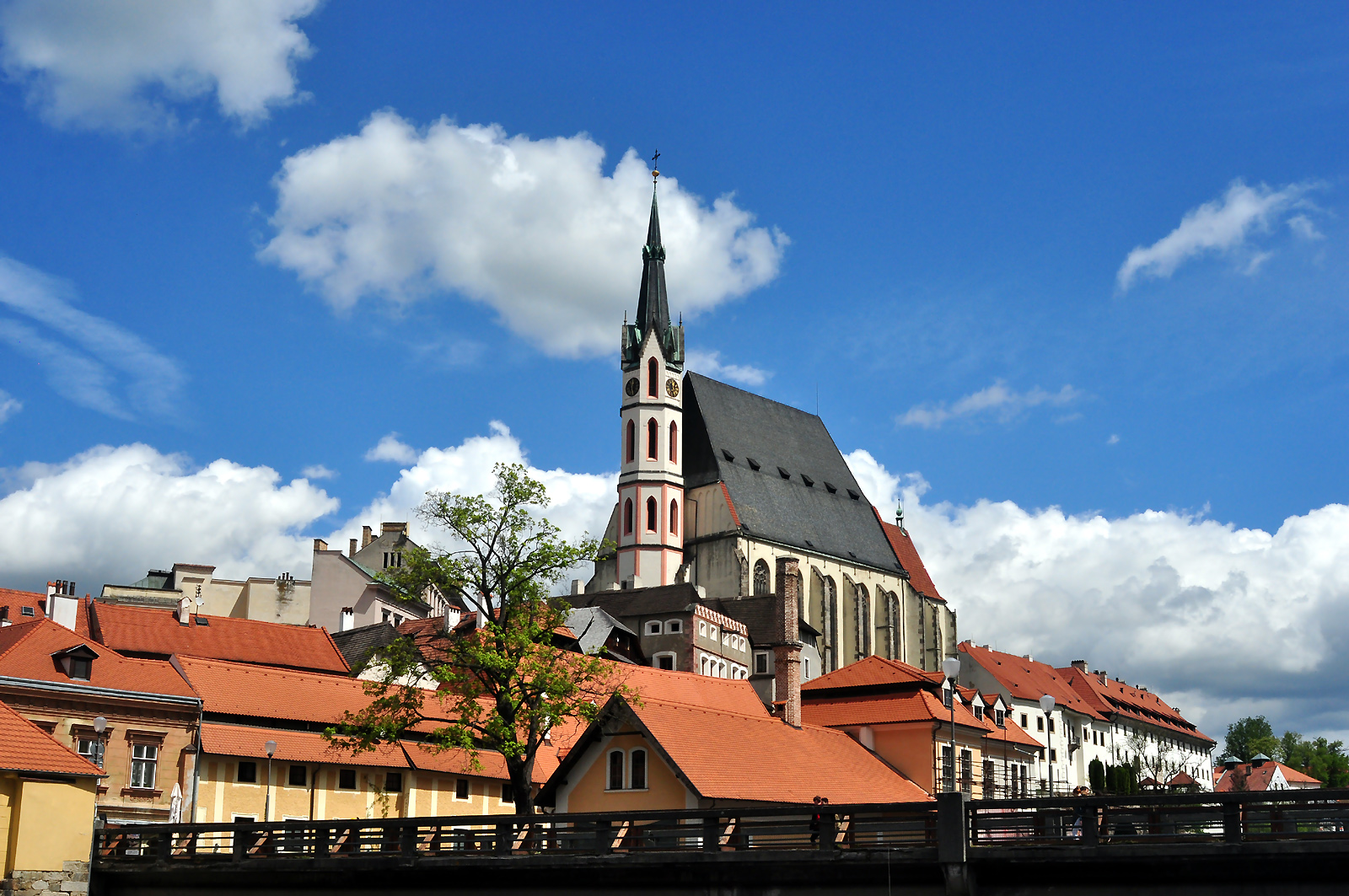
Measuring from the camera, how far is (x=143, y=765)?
1763 inches

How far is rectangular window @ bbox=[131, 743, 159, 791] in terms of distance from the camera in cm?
4447

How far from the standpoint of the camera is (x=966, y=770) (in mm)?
59156

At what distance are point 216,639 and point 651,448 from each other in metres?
48.1

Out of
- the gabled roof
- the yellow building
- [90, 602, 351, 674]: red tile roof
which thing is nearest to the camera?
the yellow building

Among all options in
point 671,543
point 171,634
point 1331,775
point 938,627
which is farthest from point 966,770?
point 1331,775

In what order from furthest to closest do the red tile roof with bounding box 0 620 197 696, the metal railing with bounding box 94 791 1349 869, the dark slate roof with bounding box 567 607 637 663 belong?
1. the dark slate roof with bounding box 567 607 637 663
2. the red tile roof with bounding box 0 620 197 696
3. the metal railing with bounding box 94 791 1349 869

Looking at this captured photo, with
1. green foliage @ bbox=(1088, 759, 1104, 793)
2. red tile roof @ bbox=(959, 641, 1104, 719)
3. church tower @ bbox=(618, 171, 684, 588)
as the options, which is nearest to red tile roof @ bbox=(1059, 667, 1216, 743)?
red tile roof @ bbox=(959, 641, 1104, 719)

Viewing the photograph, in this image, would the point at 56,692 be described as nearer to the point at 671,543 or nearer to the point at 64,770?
the point at 64,770

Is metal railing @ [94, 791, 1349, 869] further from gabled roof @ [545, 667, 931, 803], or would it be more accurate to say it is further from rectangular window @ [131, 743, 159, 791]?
rectangular window @ [131, 743, 159, 791]

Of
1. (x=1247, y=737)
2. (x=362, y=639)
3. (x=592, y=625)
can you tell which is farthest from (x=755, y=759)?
(x=1247, y=737)

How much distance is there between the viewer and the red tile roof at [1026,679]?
4437 inches

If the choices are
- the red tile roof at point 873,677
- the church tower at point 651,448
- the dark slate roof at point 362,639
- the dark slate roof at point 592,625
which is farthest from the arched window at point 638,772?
the church tower at point 651,448

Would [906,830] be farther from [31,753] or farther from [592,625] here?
[592,625]

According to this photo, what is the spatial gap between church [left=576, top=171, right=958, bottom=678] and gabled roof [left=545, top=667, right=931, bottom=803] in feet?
137
